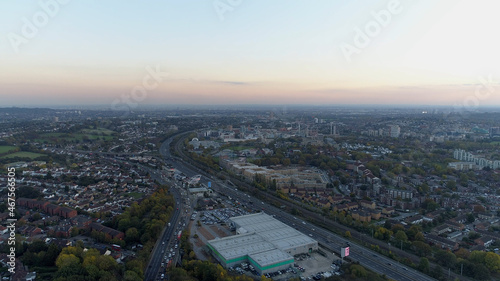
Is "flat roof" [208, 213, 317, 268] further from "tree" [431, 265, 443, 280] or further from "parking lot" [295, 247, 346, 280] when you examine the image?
"tree" [431, 265, 443, 280]

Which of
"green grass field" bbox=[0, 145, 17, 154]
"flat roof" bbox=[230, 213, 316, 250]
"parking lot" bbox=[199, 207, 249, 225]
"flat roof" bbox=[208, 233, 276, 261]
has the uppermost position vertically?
"green grass field" bbox=[0, 145, 17, 154]

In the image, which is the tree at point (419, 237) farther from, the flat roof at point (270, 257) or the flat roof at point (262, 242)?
the flat roof at point (270, 257)

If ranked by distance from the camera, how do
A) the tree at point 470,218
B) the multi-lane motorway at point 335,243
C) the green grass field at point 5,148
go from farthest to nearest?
1. the green grass field at point 5,148
2. the tree at point 470,218
3. the multi-lane motorway at point 335,243

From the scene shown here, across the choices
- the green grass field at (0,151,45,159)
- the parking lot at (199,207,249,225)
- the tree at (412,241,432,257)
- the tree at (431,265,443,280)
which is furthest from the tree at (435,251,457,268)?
the green grass field at (0,151,45,159)

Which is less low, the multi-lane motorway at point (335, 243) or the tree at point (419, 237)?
the tree at point (419, 237)

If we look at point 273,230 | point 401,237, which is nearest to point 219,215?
point 273,230

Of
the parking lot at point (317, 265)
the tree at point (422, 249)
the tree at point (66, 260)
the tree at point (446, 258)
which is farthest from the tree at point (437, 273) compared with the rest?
the tree at point (66, 260)

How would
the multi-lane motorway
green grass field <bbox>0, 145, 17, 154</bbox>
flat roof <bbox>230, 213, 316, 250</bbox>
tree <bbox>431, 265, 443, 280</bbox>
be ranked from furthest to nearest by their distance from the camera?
green grass field <bbox>0, 145, 17, 154</bbox>, flat roof <bbox>230, 213, 316, 250</bbox>, the multi-lane motorway, tree <bbox>431, 265, 443, 280</bbox>

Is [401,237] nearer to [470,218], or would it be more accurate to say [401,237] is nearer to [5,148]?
[470,218]

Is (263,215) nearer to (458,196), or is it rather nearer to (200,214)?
(200,214)

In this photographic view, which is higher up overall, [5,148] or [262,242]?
[5,148]
